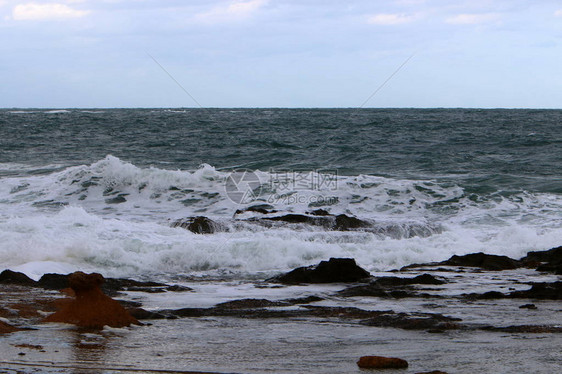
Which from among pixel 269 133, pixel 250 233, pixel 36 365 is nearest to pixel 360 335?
pixel 36 365

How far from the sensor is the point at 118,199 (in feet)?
54.3

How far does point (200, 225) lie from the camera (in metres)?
11.9

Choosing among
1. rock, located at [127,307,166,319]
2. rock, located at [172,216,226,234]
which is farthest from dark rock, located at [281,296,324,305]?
rock, located at [172,216,226,234]

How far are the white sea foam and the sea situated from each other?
0.09 feet

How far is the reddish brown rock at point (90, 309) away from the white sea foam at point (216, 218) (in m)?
3.40

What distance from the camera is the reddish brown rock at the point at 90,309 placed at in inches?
203

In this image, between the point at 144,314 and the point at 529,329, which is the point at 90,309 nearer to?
the point at 144,314

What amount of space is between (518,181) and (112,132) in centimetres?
2223

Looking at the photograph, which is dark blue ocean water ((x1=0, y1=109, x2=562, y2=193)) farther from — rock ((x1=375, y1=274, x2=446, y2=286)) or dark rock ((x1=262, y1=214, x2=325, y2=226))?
rock ((x1=375, y1=274, x2=446, y2=286))

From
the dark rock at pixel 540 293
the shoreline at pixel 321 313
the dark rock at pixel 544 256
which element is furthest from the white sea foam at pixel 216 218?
the dark rock at pixel 540 293

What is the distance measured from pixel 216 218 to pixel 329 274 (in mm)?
5839

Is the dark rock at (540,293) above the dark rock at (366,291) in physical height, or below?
above

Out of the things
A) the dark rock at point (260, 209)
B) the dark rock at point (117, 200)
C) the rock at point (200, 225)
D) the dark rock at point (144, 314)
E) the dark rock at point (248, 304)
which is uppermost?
the dark rock at point (117, 200)

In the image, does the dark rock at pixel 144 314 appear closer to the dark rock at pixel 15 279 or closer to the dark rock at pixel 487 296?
the dark rock at pixel 15 279
